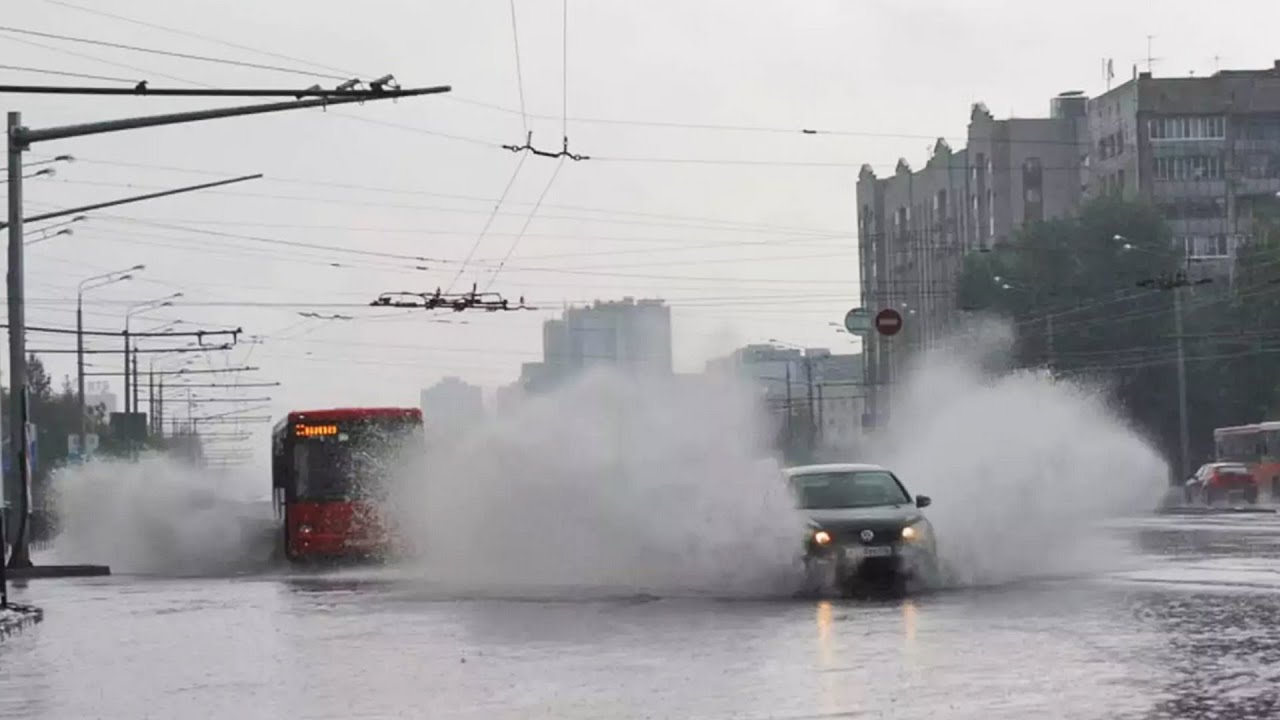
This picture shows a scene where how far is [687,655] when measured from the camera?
17641 mm

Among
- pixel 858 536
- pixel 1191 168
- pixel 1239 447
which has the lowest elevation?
pixel 858 536

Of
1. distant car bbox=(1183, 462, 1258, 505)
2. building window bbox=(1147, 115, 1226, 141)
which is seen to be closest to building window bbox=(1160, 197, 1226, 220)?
building window bbox=(1147, 115, 1226, 141)

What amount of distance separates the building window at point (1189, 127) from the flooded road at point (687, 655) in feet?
285

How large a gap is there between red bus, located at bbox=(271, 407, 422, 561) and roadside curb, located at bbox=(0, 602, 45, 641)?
10993 millimetres

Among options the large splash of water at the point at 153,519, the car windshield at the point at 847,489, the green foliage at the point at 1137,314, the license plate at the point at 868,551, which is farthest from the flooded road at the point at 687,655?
the green foliage at the point at 1137,314

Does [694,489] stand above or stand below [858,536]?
above

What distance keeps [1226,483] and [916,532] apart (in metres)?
47.7

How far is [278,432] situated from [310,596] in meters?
Answer: 12.9

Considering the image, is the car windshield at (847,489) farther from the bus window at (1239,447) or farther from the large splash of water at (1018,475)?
the bus window at (1239,447)

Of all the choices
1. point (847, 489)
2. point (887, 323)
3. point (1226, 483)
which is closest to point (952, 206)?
point (1226, 483)

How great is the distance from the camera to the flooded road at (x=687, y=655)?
13969 millimetres

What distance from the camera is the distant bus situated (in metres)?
72.1

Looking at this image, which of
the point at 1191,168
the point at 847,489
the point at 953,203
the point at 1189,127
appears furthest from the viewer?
the point at 953,203

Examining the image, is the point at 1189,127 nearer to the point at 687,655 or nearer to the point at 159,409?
the point at 159,409
